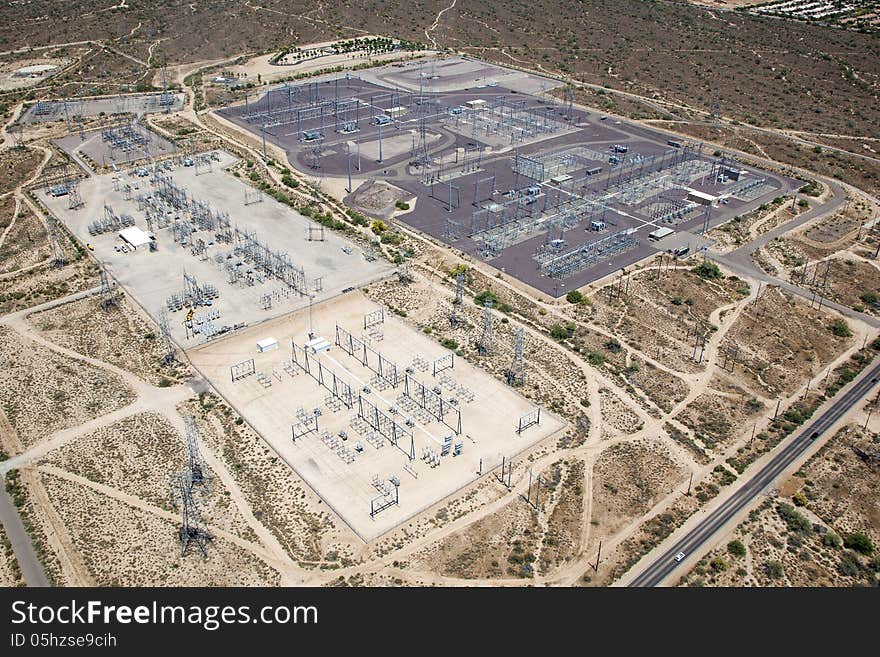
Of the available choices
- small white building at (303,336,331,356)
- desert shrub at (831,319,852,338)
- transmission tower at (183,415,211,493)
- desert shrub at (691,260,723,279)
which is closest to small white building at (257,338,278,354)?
small white building at (303,336,331,356)

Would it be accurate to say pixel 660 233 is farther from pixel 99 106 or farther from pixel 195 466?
pixel 99 106

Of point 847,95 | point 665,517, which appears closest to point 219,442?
point 665,517

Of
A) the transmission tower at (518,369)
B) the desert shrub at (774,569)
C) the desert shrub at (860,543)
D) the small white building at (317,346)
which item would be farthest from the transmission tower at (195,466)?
the desert shrub at (860,543)

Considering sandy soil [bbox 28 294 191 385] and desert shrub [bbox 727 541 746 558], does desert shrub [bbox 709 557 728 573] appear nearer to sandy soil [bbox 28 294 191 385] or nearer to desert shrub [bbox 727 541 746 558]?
desert shrub [bbox 727 541 746 558]

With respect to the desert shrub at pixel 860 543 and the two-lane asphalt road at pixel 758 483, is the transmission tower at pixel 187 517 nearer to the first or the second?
the two-lane asphalt road at pixel 758 483

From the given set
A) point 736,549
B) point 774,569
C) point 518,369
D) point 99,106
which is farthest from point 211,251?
point 774,569

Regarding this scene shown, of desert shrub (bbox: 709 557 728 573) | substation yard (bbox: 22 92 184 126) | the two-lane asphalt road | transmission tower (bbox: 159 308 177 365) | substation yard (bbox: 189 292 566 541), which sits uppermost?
substation yard (bbox: 22 92 184 126)

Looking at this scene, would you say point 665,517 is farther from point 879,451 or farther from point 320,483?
point 320,483
